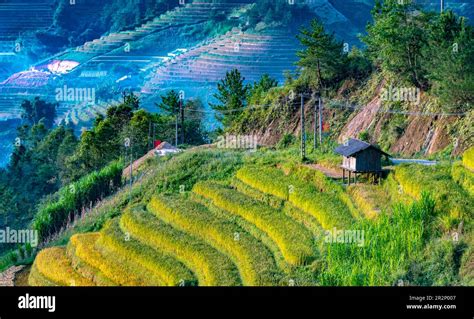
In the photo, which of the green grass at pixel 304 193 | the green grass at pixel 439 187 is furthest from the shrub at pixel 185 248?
the green grass at pixel 439 187

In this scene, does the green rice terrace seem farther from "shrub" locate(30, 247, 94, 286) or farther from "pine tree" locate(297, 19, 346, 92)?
"pine tree" locate(297, 19, 346, 92)

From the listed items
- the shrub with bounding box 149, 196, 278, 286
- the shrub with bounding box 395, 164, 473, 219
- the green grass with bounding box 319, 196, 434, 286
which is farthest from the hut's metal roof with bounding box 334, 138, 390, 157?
the shrub with bounding box 149, 196, 278, 286

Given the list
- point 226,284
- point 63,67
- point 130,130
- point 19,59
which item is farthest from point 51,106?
point 226,284

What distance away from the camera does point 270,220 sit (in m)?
18.4

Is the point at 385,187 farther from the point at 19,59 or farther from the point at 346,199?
the point at 19,59

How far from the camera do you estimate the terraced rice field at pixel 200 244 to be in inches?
650

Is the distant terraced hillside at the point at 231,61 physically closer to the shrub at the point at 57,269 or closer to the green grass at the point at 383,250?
the shrub at the point at 57,269

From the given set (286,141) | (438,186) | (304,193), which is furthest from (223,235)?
(286,141)

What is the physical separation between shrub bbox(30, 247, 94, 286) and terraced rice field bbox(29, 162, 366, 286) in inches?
0.8

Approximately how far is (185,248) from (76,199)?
29.1ft

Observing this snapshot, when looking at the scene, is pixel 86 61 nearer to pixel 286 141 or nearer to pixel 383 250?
pixel 286 141

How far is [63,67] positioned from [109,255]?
40.5 metres

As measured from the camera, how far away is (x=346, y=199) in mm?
18656

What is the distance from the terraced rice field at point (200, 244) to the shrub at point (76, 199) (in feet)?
13.4
